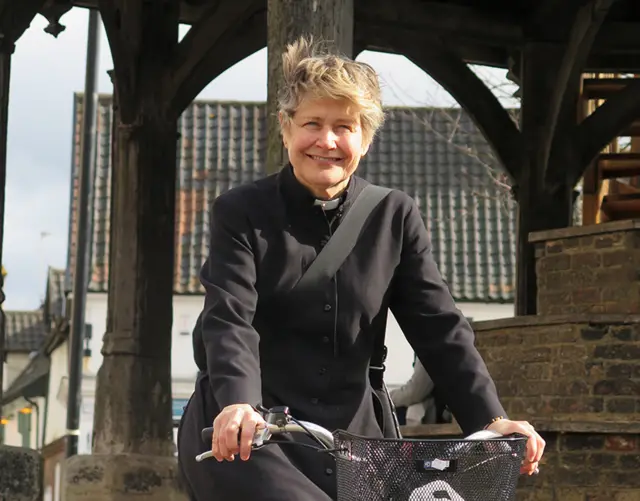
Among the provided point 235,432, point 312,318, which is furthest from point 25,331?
point 235,432

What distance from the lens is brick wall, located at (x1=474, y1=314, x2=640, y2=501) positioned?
12.6 m

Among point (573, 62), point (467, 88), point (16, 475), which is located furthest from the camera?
point (467, 88)

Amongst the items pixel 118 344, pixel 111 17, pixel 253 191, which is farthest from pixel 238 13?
pixel 253 191

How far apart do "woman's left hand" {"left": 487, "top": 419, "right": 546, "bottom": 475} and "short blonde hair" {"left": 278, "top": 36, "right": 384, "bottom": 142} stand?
2.32 feet

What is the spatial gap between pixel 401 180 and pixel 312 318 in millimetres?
33927

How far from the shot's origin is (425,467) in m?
3.37

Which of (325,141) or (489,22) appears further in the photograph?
(489,22)

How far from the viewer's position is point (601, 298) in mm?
13016

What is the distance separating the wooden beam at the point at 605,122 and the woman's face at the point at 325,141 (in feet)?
40.0

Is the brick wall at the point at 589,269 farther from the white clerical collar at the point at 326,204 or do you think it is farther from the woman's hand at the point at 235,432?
the woman's hand at the point at 235,432

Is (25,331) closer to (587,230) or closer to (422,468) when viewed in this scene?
(587,230)

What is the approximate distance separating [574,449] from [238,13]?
4.49 meters

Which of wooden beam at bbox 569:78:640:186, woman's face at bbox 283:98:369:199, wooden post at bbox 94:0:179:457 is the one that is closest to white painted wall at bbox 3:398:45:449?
wooden beam at bbox 569:78:640:186

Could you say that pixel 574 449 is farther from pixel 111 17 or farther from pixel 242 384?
pixel 242 384
